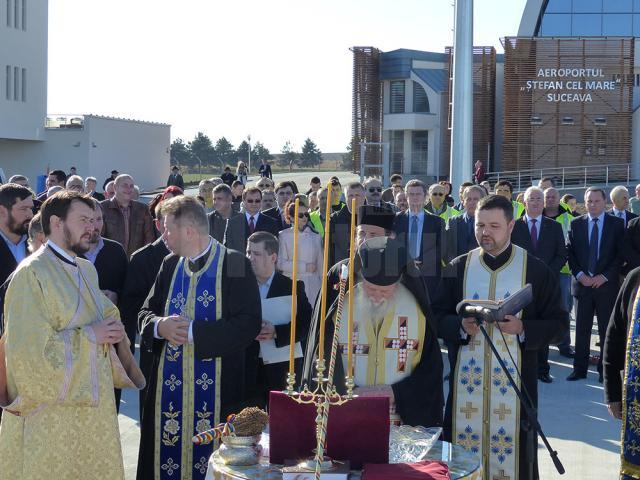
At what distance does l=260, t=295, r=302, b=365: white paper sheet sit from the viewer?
6.01 metres

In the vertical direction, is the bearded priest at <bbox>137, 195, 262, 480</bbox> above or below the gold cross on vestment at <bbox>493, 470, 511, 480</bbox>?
above

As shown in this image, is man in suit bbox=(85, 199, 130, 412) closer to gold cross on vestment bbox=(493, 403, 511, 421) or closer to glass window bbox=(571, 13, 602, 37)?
gold cross on vestment bbox=(493, 403, 511, 421)

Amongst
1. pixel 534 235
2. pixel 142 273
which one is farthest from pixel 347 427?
pixel 534 235

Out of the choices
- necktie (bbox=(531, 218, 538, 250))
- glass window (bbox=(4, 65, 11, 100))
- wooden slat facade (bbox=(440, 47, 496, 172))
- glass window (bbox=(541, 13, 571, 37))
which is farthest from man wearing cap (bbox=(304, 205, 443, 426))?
glass window (bbox=(541, 13, 571, 37))

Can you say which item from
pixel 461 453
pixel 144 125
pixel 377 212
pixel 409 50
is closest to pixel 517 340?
pixel 461 453

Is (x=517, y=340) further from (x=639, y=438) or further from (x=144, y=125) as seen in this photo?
A: (x=144, y=125)

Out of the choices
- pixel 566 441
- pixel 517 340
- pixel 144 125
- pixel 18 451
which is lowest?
pixel 566 441

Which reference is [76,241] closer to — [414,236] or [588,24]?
[414,236]

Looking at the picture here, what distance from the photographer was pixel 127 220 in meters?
9.97

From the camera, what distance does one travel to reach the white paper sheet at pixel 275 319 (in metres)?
6.01

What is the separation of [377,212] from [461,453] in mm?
3278

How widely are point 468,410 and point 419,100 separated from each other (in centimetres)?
3527

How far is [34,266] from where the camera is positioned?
173 inches

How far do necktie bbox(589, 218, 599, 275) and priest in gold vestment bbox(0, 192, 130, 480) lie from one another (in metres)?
6.35
